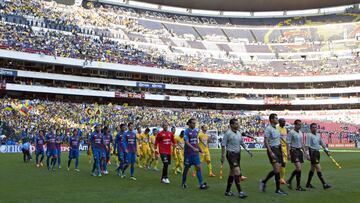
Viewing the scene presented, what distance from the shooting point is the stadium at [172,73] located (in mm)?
37750

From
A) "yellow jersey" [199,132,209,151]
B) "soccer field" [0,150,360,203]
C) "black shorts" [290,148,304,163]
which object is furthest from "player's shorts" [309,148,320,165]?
"yellow jersey" [199,132,209,151]

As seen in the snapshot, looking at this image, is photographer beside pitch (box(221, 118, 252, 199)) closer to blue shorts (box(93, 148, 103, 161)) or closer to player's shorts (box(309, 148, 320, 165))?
player's shorts (box(309, 148, 320, 165))

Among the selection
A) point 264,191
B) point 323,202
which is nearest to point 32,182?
point 264,191

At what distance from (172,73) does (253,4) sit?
3401 centimetres

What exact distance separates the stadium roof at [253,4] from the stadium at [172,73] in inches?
15.6

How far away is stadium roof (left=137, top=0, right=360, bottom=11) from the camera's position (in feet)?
291

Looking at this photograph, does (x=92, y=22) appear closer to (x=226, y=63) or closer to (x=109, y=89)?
(x=109, y=89)

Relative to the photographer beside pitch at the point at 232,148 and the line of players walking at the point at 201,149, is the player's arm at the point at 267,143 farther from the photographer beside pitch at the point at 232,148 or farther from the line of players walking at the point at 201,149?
the photographer beside pitch at the point at 232,148

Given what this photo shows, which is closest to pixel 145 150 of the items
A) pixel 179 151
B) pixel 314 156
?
pixel 179 151

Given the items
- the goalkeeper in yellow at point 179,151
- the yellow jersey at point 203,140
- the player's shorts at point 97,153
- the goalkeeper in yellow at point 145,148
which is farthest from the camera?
the goalkeeper in yellow at point 145,148

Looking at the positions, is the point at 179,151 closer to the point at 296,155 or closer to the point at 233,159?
the point at 296,155

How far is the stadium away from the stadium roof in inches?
15.6

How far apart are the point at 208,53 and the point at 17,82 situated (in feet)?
123

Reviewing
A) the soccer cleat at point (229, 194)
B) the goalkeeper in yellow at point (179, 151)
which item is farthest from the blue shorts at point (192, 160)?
the goalkeeper in yellow at point (179, 151)
